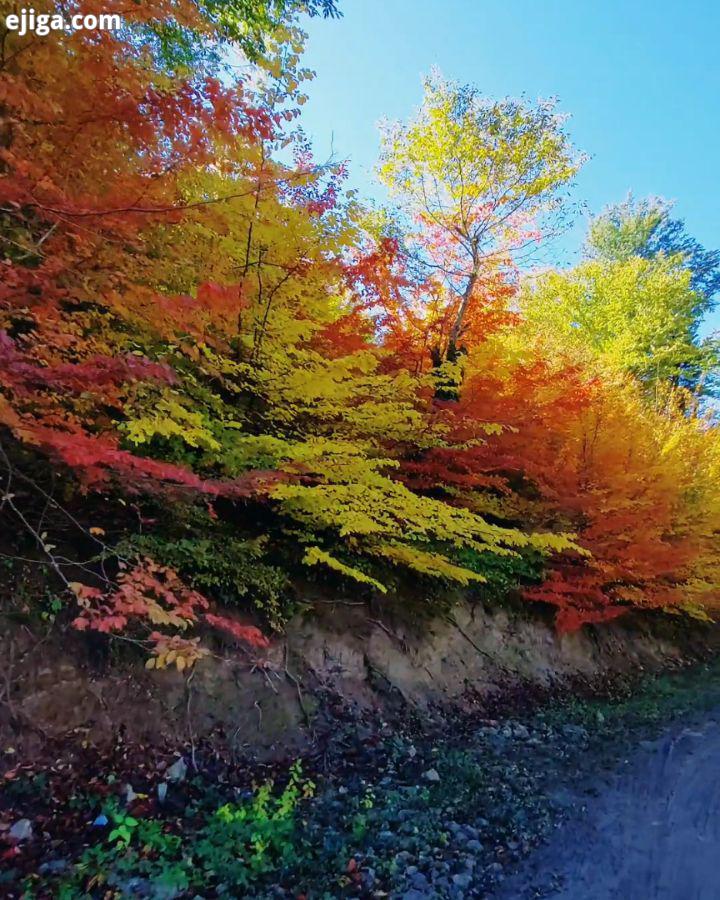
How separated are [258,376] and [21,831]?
434cm

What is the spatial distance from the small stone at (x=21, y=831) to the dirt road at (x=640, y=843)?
11.5 feet

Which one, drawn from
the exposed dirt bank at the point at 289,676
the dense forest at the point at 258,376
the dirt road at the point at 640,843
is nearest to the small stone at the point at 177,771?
the exposed dirt bank at the point at 289,676

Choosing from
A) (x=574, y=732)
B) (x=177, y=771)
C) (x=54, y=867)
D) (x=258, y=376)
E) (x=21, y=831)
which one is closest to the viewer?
(x=54, y=867)

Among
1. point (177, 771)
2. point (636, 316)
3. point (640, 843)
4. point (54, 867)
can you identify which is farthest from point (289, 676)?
point (636, 316)

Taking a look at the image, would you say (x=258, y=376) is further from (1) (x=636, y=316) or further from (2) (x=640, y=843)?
(1) (x=636, y=316)

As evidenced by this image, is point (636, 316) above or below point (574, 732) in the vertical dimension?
above

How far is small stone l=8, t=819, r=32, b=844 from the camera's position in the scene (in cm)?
343

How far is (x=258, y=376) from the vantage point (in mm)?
5773

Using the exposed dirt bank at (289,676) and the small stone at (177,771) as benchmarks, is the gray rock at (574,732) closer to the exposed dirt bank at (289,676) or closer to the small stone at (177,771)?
the exposed dirt bank at (289,676)

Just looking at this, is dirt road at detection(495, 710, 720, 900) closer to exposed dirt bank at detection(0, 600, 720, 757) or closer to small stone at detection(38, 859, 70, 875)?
exposed dirt bank at detection(0, 600, 720, 757)

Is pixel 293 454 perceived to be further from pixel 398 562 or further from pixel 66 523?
pixel 398 562

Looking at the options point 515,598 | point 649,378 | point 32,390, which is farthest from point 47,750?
point 649,378

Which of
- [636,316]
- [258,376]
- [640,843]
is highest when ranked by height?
[636,316]

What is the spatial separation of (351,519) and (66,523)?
3.12m
